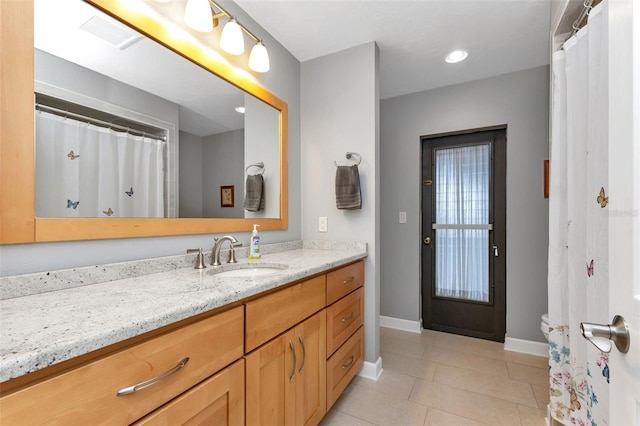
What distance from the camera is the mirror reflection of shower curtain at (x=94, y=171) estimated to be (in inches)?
36.8

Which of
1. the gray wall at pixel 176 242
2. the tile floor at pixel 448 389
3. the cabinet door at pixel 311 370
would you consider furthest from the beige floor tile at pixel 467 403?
the gray wall at pixel 176 242

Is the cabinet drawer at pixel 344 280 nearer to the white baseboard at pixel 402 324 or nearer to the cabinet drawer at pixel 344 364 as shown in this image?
the cabinet drawer at pixel 344 364

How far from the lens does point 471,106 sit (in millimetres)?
2584

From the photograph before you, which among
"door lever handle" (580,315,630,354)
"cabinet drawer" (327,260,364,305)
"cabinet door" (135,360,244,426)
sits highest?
"door lever handle" (580,315,630,354)

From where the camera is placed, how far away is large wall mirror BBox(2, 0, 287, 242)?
949 mm

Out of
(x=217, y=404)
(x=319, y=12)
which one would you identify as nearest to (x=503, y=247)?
(x=319, y=12)

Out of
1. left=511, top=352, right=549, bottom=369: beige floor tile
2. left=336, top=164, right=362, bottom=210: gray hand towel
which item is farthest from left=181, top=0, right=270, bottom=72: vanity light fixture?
left=511, top=352, right=549, bottom=369: beige floor tile

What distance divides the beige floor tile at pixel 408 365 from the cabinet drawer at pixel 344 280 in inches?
29.9

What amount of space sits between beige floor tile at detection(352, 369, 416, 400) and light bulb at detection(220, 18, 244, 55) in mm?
2289

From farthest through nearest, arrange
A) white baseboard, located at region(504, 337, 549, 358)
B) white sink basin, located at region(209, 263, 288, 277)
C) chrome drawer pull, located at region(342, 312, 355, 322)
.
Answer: white baseboard, located at region(504, 337, 549, 358), chrome drawer pull, located at region(342, 312, 355, 322), white sink basin, located at region(209, 263, 288, 277)

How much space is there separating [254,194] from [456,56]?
1974mm

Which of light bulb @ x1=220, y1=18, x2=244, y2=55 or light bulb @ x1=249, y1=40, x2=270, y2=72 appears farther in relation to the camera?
light bulb @ x1=249, y1=40, x2=270, y2=72

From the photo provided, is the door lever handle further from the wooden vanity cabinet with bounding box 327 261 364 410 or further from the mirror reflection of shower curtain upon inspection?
the mirror reflection of shower curtain

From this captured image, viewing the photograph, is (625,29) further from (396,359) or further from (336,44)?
(396,359)
